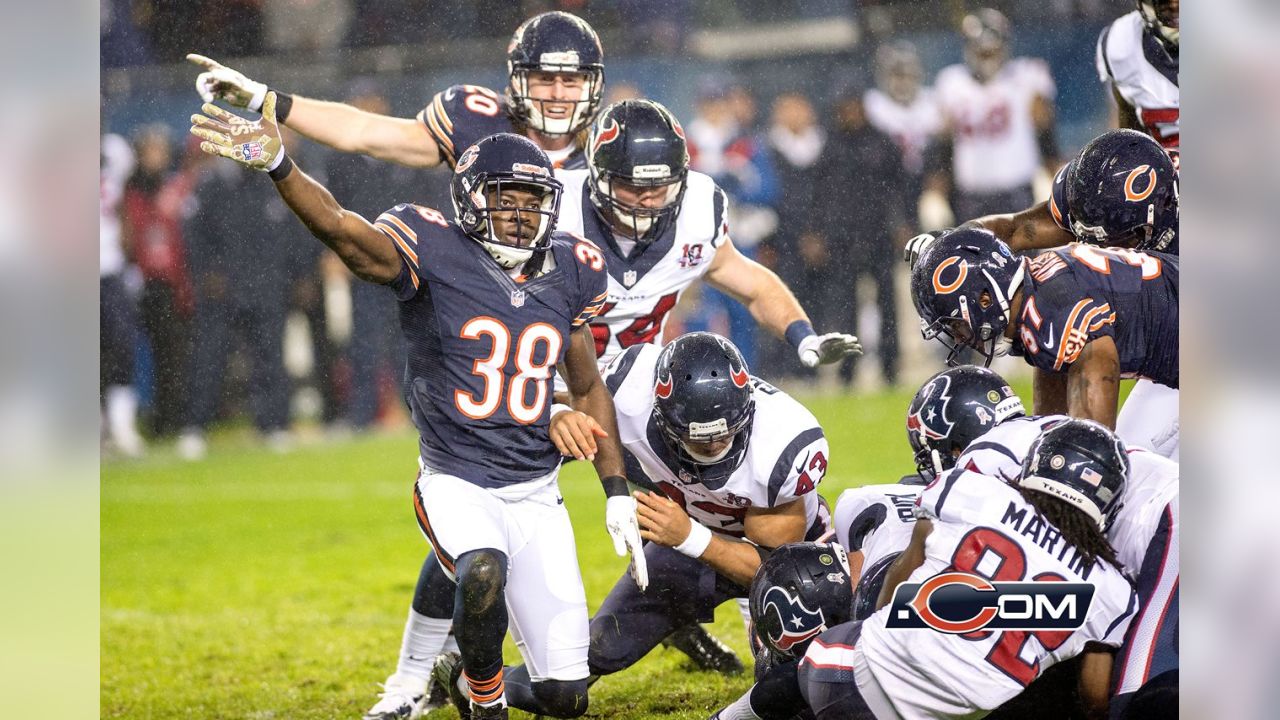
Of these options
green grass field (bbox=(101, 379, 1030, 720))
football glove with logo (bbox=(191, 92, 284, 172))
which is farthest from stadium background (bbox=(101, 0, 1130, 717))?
football glove with logo (bbox=(191, 92, 284, 172))

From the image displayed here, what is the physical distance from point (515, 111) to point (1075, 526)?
1.96 m

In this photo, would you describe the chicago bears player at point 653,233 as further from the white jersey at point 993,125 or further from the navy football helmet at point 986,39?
the white jersey at point 993,125

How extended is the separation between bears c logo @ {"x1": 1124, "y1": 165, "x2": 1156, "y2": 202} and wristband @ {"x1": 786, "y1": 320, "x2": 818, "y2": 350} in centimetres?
89

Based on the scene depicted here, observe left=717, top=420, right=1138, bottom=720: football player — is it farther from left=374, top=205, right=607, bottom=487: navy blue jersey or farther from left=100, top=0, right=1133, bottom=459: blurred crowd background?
left=100, top=0, right=1133, bottom=459: blurred crowd background

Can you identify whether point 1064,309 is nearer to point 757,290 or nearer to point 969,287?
point 969,287

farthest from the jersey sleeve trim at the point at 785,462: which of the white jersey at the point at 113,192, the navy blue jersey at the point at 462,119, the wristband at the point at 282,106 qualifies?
the white jersey at the point at 113,192

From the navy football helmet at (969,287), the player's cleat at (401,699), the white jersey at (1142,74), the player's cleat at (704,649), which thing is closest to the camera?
the navy football helmet at (969,287)

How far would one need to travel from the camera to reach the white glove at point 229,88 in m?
3.02

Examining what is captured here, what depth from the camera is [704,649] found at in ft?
12.3

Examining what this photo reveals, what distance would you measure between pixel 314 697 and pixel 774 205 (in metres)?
3.08

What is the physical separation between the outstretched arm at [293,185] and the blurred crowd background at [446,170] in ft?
5.20

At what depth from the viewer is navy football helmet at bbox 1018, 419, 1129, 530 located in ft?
8.77

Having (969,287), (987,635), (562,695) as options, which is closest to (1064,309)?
(969,287)
